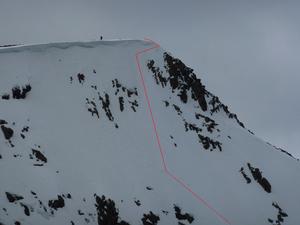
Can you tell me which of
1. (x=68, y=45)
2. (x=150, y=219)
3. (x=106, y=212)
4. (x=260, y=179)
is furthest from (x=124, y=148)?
(x=260, y=179)

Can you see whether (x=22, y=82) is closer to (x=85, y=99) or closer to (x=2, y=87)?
(x=2, y=87)

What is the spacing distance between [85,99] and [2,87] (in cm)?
913

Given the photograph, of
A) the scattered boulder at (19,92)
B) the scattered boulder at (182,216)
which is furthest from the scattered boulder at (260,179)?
the scattered boulder at (19,92)

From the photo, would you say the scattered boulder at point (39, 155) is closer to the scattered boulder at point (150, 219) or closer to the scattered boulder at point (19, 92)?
the scattered boulder at point (19, 92)

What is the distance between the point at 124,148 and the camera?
51.4m

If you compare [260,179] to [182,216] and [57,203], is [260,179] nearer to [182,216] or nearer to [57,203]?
[182,216]

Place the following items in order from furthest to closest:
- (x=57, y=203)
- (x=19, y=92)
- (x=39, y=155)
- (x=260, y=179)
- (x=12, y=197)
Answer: (x=260, y=179)
(x=19, y=92)
(x=39, y=155)
(x=57, y=203)
(x=12, y=197)

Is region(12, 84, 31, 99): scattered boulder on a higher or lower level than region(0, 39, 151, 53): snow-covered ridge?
lower

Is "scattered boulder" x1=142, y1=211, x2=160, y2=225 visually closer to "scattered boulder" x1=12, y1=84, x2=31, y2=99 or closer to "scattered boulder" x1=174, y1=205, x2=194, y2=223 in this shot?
"scattered boulder" x1=174, y1=205, x2=194, y2=223

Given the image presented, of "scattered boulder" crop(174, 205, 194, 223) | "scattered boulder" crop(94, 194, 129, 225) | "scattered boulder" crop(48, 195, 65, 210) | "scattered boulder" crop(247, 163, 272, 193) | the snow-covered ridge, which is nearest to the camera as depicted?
"scattered boulder" crop(48, 195, 65, 210)

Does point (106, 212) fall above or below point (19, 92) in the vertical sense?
below

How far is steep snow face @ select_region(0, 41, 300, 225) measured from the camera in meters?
41.3

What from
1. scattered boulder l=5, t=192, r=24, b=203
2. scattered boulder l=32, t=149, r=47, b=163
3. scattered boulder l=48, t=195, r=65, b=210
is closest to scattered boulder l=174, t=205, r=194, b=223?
scattered boulder l=48, t=195, r=65, b=210

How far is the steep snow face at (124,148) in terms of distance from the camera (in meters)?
41.3
